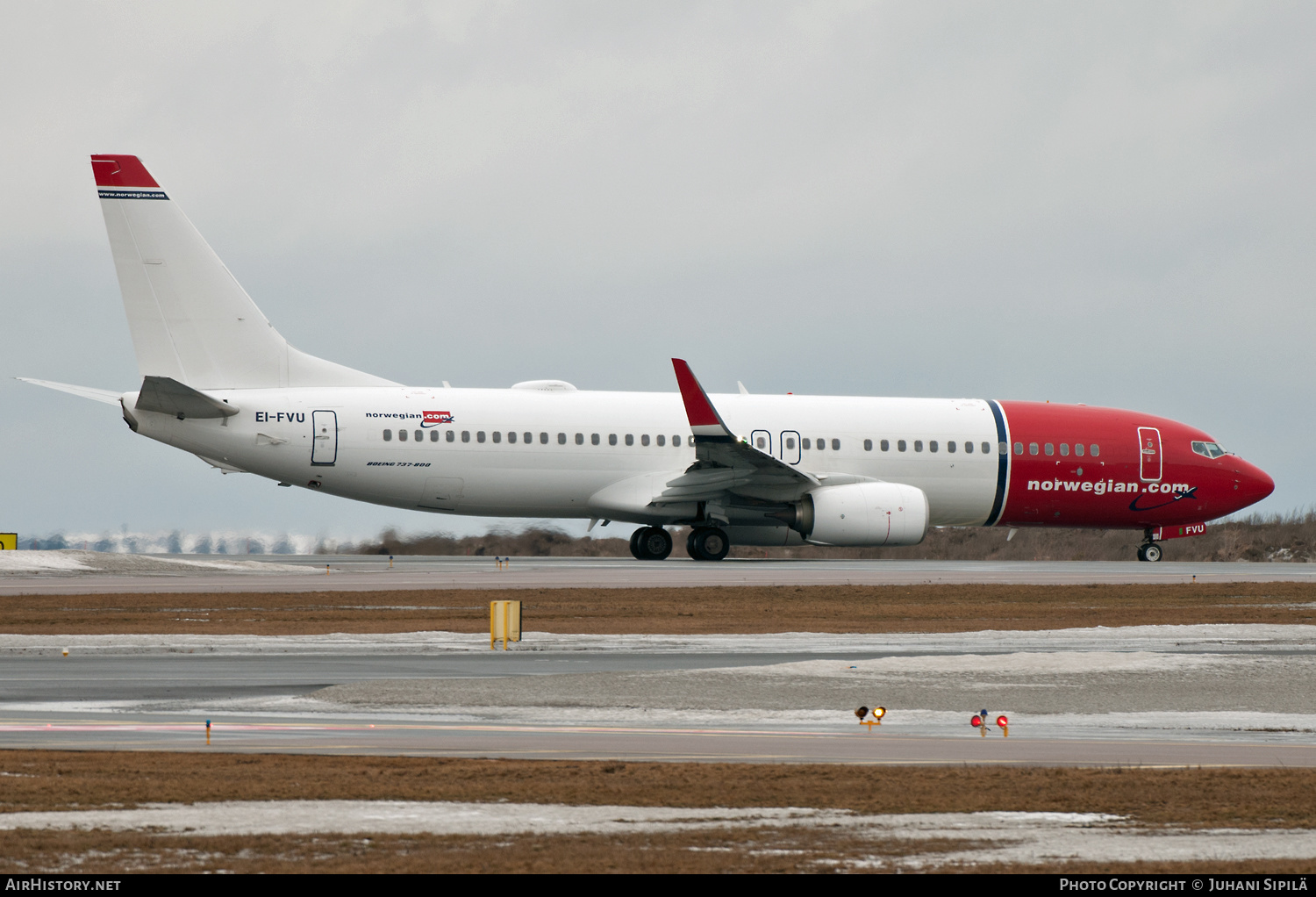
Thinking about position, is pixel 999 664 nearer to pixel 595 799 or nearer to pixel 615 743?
pixel 615 743

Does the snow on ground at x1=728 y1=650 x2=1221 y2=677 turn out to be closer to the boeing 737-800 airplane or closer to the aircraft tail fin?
the boeing 737-800 airplane

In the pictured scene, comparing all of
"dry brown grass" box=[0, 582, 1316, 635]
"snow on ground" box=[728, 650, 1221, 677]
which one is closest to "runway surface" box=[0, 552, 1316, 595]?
"dry brown grass" box=[0, 582, 1316, 635]

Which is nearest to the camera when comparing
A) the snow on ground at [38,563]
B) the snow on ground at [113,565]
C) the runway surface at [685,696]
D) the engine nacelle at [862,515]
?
the runway surface at [685,696]

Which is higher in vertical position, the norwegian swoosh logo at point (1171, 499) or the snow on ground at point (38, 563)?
the norwegian swoosh logo at point (1171, 499)

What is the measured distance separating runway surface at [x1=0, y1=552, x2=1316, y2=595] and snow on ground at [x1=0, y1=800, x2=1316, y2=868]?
21.1m

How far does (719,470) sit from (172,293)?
550 inches

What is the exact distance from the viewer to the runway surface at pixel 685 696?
460 inches

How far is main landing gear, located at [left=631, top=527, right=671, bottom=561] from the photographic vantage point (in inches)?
1670

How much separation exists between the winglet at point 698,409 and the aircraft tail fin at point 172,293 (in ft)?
33.8

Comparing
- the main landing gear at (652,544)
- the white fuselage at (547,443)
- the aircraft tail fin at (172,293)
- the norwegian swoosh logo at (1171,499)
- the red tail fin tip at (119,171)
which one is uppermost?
the red tail fin tip at (119,171)

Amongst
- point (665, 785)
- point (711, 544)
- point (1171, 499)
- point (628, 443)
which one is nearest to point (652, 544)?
point (711, 544)

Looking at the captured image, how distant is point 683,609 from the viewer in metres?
26.6

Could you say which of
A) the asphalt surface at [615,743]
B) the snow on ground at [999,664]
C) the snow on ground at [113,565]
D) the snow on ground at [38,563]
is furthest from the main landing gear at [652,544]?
the asphalt surface at [615,743]

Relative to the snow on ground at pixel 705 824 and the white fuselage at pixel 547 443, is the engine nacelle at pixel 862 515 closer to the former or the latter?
the white fuselage at pixel 547 443
